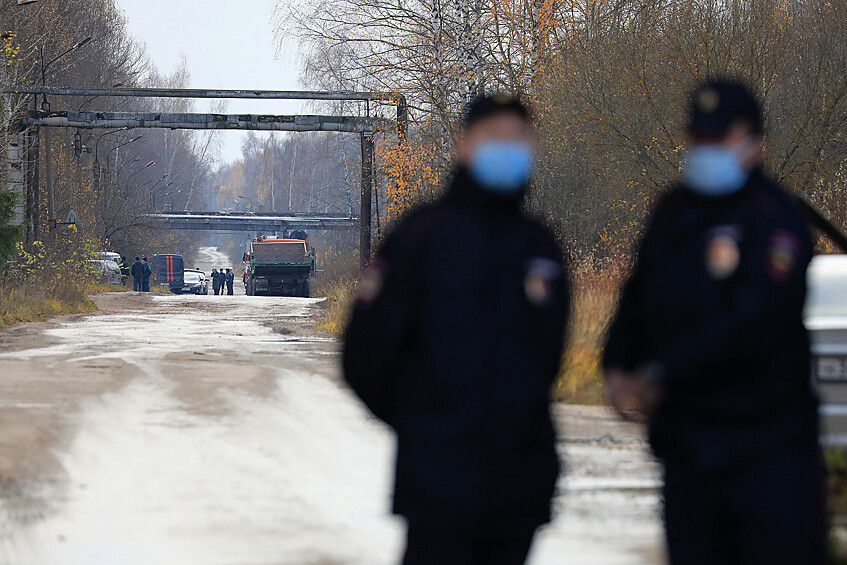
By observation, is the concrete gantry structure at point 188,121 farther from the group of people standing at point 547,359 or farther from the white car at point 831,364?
the group of people standing at point 547,359

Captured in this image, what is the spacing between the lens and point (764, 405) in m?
2.99

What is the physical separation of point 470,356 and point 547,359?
25 cm

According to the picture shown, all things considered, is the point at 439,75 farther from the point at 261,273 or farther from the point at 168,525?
the point at 261,273

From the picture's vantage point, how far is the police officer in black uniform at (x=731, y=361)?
2975 millimetres

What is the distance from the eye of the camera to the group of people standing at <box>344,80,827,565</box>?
9.58 ft

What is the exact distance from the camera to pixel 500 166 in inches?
119

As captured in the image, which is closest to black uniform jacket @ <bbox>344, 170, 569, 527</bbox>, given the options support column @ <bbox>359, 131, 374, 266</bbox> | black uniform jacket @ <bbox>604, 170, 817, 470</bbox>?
black uniform jacket @ <bbox>604, 170, 817, 470</bbox>

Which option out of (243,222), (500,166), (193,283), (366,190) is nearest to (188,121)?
(366,190)

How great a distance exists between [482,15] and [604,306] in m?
13.7

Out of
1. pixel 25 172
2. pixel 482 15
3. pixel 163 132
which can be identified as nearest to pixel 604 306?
pixel 482 15

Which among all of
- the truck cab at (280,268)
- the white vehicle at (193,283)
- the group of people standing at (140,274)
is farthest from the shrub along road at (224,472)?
the white vehicle at (193,283)

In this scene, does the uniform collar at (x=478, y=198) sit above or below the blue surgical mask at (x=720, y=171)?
below

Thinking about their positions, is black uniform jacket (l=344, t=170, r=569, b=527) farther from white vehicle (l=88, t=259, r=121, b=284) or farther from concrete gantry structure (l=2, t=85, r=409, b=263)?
white vehicle (l=88, t=259, r=121, b=284)

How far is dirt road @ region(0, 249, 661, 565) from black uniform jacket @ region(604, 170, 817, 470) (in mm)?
2366
